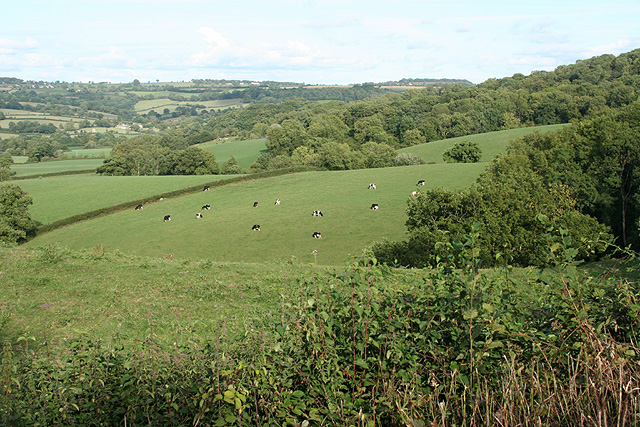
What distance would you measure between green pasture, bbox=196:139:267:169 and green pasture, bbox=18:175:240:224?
3951 cm

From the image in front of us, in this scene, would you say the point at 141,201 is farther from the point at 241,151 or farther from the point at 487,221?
the point at 241,151

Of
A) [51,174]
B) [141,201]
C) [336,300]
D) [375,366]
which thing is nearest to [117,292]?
[336,300]

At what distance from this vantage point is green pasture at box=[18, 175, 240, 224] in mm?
54000

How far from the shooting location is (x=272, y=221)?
47.4 m

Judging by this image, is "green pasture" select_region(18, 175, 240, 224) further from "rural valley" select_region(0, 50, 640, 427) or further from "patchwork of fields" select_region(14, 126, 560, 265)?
"rural valley" select_region(0, 50, 640, 427)

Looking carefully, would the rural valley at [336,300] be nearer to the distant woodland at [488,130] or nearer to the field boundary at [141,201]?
the field boundary at [141,201]

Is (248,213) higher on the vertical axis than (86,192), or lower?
lower

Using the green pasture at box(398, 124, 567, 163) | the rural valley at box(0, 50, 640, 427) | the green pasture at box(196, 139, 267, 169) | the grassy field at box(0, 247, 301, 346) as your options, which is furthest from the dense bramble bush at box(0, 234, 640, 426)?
the green pasture at box(196, 139, 267, 169)

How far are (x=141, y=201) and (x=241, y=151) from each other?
6554 cm

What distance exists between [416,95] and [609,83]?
201 ft

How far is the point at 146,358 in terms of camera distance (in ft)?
16.3

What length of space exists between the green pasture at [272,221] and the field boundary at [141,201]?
1037mm

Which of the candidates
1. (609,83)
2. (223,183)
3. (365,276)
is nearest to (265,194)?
(223,183)

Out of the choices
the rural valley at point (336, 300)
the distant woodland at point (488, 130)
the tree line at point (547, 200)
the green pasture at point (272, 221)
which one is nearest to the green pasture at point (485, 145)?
the distant woodland at point (488, 130)
